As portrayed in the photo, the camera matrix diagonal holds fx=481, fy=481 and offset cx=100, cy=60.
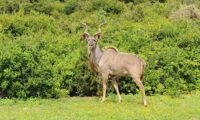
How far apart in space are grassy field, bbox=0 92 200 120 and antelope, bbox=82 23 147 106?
568 mm

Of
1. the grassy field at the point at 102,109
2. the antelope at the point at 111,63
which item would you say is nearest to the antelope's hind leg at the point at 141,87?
the antelope at the point at 111,63

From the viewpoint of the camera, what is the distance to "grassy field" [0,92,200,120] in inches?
431

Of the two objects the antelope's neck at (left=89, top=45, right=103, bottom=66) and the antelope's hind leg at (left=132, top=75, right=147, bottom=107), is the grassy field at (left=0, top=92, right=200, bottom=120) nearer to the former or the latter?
the antelope's hind leg at (left=132, top=75, right=147, bottom=107)

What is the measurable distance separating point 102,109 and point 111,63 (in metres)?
1.59

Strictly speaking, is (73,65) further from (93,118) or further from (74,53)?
(93,118)

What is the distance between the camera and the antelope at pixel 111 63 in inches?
491

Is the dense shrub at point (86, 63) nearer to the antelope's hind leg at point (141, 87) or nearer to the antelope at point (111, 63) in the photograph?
the antelope at point (111, 63)

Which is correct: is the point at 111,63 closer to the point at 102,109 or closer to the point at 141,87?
the point at 141,87

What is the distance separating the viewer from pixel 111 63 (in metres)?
12.7

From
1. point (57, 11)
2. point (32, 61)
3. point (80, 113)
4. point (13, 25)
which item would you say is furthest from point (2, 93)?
point (57, 11)

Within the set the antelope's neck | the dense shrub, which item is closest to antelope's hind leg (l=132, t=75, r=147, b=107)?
the antelope's neck

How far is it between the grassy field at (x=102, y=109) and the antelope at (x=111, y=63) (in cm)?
57

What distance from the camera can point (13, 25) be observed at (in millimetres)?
19766

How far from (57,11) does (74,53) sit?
22.9 m
